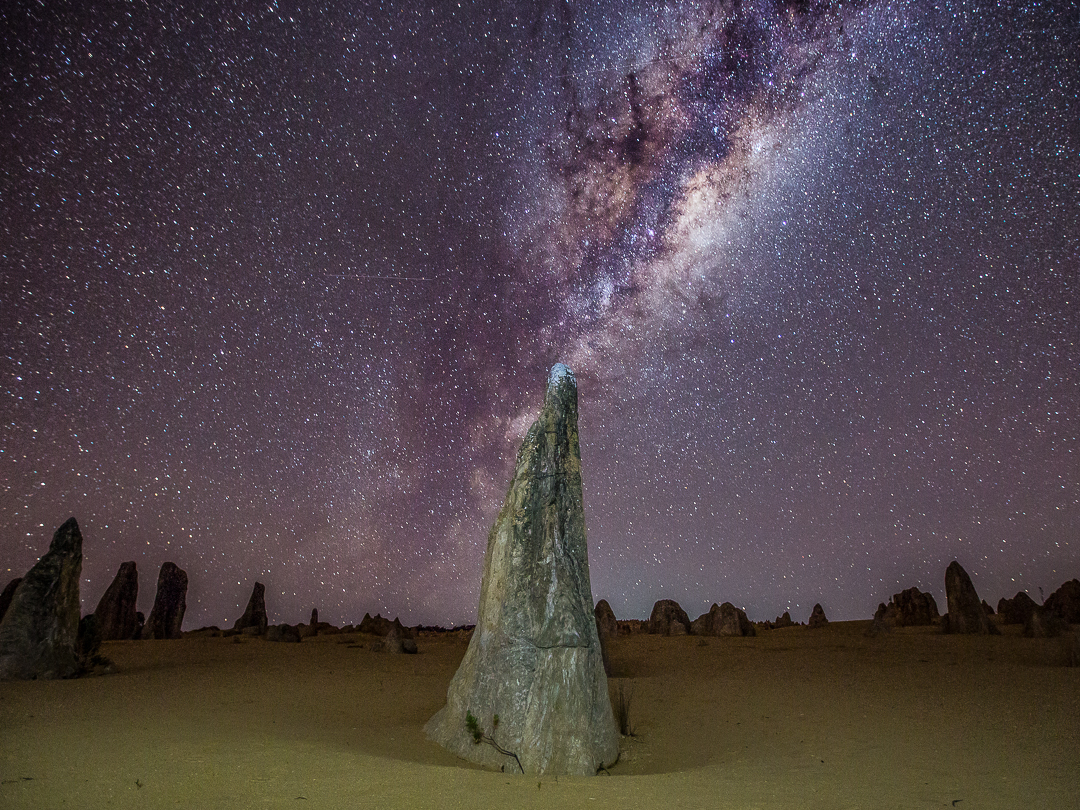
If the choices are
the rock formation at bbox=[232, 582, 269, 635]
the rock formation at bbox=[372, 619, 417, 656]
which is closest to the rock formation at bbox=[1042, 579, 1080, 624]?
the rock formation at bbox=[372, 619, 417, 656]

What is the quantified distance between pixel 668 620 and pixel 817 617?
9215mm

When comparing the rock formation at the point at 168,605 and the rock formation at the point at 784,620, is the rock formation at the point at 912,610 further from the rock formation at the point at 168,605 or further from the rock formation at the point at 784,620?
the rock formation at the point at 168,605

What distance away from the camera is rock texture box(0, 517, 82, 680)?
38.8 ft

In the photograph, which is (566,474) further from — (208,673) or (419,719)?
(208,673)

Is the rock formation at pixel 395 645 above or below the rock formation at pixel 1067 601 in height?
below

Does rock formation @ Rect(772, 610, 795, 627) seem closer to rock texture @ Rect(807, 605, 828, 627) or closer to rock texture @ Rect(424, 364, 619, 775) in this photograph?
rock texture @ Rect(807, 605, 828, 627)

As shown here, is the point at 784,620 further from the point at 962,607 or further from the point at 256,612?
the point at 256,612

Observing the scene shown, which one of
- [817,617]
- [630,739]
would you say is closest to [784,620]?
[817,617]

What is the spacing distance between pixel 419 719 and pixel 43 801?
5.44 m

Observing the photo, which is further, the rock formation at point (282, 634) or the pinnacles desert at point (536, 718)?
the rock formation at point (282, 634)

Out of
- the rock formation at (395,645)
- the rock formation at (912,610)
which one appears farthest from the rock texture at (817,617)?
the rock formation at (395,645)

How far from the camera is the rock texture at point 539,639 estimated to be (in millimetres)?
6629

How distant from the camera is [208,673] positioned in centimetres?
Result: 1309

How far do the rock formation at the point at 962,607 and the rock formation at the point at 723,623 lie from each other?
264 inches
